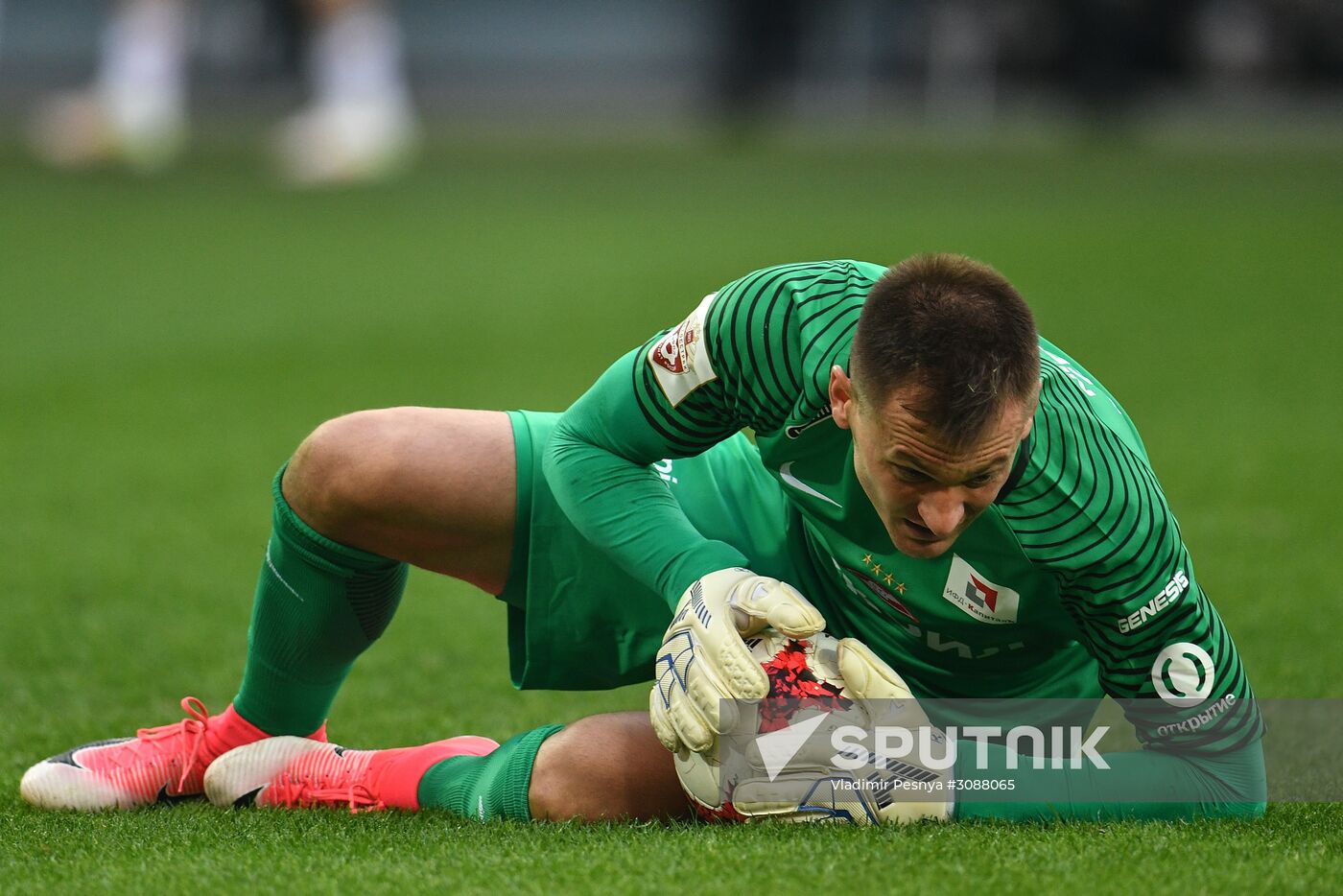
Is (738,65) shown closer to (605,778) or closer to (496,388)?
(496,388)

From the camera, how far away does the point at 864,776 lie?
2365 mm

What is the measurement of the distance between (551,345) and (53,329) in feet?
7.72

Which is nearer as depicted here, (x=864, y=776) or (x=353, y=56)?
(x=864, y=776)

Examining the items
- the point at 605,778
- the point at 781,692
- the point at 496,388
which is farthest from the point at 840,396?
the point at 496,388

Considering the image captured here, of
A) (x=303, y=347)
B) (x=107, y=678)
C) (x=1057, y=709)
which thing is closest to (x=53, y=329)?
(x=303, y=347)

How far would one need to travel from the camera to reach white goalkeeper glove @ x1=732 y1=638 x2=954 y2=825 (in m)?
2.36

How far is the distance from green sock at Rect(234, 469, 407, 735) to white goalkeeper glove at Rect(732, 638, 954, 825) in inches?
30.6

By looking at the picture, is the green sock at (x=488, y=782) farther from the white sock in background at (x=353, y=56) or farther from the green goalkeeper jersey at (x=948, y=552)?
the white sock in background at (x=353, y=56)

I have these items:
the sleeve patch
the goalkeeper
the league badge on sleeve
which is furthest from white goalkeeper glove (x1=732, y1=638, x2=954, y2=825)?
the sleeve patch

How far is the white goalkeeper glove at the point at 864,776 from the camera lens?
7.74ft

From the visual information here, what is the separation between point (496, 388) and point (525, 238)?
13.0 feet

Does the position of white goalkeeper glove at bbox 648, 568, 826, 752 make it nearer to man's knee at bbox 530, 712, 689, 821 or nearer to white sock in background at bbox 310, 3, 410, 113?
man's knee at bbox 530, 712, 689, 821

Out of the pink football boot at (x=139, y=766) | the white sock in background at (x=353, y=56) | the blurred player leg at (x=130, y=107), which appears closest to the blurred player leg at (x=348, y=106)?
the white sock in background at (x=353, y=56)

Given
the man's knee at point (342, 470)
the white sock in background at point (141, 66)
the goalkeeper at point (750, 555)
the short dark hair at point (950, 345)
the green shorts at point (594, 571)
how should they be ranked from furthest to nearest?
1. the white sock in background at point (141, 66)
2. the green shorts at point (594, 571)
3. the man's knee at point (342, 470)
4. the goalkeeper at point (750, 555)
5. the short dark hair at point (950, 345)
